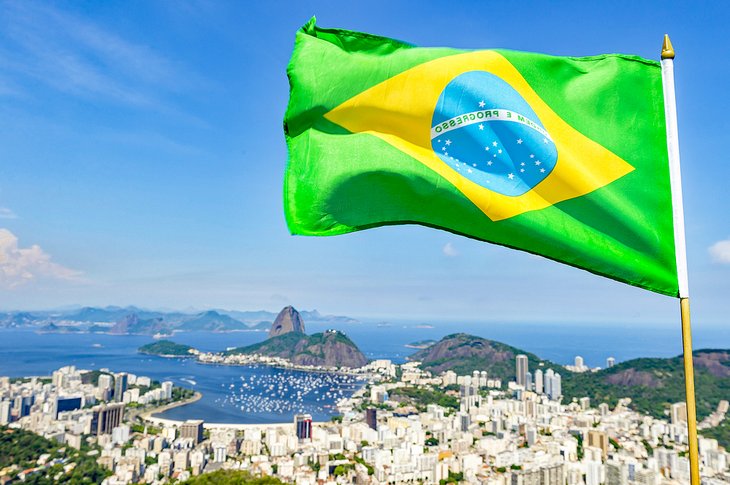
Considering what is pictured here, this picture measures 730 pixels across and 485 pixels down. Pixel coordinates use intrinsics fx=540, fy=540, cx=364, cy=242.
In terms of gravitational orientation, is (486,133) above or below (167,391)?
above

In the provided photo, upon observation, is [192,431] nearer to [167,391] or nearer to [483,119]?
[167,391]

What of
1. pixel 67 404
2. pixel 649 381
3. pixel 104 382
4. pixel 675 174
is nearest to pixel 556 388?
pixel 649 381

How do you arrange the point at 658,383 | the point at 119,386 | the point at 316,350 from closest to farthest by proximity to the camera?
the point at 658,383 → the point at 119,386 → the point at 316,350

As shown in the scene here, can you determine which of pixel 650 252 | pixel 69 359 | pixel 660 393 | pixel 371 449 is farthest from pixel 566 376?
pixel 69 359

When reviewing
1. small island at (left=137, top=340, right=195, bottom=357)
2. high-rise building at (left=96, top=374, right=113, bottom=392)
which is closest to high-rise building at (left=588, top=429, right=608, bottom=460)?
high-rise building at (left=96, top=374, right=113, bottom=392)

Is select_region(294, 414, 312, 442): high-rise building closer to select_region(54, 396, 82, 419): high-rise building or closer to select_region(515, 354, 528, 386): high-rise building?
select_region(54, 396, 82, 419): high-rise building

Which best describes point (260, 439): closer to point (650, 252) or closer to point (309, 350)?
point (650, 252)
